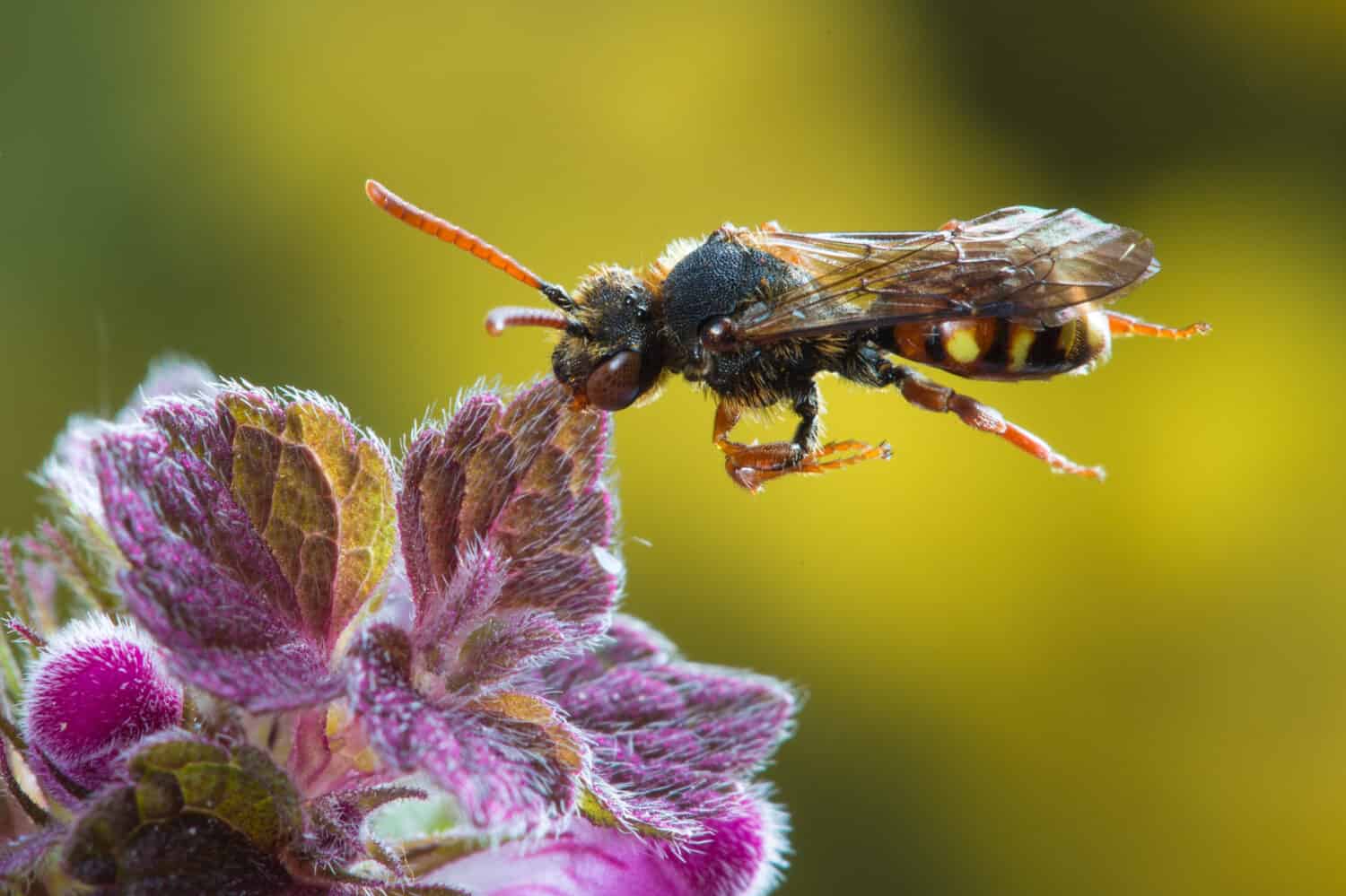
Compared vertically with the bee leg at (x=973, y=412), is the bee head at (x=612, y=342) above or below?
below

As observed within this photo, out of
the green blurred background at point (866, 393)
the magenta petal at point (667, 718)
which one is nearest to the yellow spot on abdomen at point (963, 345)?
the magenta petal at point (667, 718)

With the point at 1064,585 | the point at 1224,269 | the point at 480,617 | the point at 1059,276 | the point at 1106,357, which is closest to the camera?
the point at 480,617

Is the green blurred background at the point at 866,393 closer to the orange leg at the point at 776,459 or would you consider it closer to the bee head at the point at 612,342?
the orange leg at the point at 776,459

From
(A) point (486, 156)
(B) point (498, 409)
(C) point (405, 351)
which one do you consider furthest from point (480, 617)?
(A) point (486, 156)

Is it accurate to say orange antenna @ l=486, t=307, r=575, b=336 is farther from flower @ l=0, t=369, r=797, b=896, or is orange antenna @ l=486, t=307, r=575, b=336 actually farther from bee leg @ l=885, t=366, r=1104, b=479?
bee leg @ l=885, t=366, r=1104, b=479

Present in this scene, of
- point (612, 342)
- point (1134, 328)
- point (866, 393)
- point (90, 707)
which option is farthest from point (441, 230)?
point (866, 393)

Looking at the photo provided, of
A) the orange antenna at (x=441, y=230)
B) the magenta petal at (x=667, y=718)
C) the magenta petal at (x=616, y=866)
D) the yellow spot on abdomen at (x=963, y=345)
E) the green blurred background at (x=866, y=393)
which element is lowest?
the magenta petal at (x=616, y=866)

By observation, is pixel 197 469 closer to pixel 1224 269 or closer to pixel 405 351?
pixel 405 351
